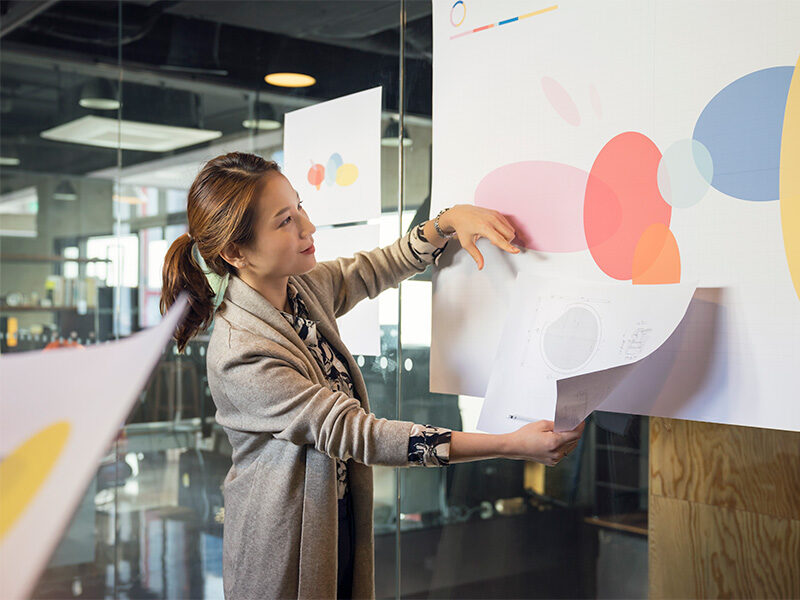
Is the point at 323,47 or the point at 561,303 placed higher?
the point at 323,47

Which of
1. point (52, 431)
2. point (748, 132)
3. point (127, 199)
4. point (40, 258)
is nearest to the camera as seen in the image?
point (52, 431)

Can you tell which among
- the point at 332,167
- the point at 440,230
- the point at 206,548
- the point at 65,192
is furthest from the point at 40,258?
the point at 440,230

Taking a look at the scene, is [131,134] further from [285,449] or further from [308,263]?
[285,449]

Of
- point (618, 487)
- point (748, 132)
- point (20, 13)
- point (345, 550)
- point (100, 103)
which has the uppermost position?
point (20, 13)

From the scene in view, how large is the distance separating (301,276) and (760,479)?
0.89 meters

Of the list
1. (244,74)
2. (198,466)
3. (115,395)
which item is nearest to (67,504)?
(115,395)

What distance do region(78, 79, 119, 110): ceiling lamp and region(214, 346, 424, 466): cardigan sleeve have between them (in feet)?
6.29

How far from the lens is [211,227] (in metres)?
1.44

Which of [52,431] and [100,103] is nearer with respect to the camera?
[52,431]

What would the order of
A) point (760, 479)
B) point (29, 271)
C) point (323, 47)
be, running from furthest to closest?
point (29, 271) → point (323, 47) → point (760, 479)

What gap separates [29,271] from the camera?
3.60 m

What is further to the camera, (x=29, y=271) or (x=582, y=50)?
(x=29, y=271)

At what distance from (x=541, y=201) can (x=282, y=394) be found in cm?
56

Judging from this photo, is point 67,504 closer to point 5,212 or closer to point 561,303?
point 561,303
